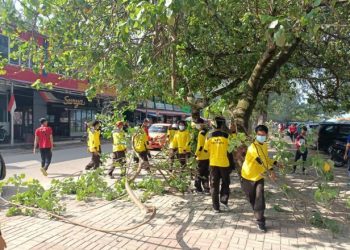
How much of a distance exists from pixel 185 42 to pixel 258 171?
12.7 feet

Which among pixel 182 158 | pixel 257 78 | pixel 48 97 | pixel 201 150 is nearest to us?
pixel 257 78

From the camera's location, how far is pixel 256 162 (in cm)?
597

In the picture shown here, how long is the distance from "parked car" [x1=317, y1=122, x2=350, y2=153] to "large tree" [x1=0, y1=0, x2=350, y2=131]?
7.24 m

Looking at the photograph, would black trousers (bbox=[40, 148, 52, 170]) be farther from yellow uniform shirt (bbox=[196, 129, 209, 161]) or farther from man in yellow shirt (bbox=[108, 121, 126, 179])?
yellow uniform shirt (bbox=[196, 129, 209, 161])

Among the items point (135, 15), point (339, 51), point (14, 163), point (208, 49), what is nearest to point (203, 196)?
point (208, 49)

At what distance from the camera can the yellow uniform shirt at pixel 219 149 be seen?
22.7 ft

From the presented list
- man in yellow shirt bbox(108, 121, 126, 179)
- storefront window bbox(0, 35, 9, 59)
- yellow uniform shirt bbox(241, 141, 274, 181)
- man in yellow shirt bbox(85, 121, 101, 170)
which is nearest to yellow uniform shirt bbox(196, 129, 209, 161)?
man in yellow shirt bbox(108, 121, 126, 179)

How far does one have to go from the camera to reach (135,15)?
4.18m

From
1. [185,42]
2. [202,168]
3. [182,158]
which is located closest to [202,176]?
[202,168]

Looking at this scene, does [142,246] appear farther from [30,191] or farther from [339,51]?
[339,51]

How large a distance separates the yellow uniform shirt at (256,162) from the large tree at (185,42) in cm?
167

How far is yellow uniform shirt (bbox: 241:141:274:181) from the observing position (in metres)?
5.91

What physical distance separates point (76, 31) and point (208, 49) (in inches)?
147

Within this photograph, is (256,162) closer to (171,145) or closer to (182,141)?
(182,141)
